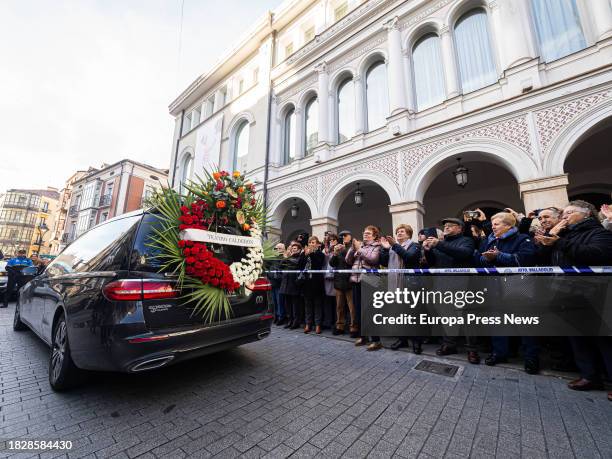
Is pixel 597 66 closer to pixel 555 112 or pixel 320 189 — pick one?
pixel 555 112

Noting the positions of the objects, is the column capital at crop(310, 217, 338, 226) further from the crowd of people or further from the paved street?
the paved street

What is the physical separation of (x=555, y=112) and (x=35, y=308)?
10.5 meters

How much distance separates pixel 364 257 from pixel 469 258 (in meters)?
1.64

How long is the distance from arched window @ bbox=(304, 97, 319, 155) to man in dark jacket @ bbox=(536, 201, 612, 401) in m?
9.06

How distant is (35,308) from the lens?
12.2 feet

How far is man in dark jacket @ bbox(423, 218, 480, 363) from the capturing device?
3652 millimetres

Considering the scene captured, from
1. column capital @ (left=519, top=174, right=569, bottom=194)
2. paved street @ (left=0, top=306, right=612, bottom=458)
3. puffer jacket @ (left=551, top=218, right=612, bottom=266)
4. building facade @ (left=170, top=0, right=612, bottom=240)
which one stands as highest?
building facade @ (left=170, top=0, right=612, bottom=240)

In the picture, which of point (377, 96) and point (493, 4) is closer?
point (493, 4)

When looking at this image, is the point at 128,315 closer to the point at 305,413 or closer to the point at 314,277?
the point at 305,413

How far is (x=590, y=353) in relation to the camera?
2771 mm

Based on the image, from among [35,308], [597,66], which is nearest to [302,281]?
[35,308]

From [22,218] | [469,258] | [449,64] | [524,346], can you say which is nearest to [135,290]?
[469,258]

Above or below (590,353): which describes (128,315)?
above

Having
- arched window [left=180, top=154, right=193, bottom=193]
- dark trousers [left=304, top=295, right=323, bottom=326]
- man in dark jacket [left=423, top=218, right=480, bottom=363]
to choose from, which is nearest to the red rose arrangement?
man in dark jacket [left=423, top=218, right=480, bottom=363]
